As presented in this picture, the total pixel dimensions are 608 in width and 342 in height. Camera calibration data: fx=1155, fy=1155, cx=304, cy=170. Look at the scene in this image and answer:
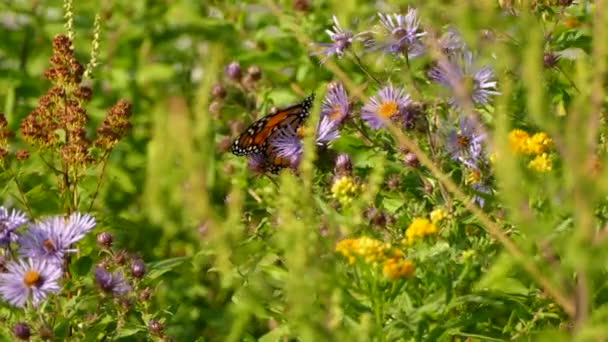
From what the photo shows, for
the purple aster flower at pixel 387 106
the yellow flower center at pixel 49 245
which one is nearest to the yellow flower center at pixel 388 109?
the purple aster flower at pixel 387 106

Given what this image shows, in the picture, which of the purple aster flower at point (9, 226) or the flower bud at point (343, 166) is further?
the flower bud at point (343, 166)

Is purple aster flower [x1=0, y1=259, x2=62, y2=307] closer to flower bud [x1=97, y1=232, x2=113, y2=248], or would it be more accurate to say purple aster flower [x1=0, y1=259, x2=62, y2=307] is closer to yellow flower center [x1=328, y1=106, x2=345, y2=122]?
flower bud [x1=97, y1=232, x2=113, y2=248]

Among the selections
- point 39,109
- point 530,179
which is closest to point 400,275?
point 530,179

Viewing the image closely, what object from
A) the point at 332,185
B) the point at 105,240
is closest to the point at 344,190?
the point at 332,185

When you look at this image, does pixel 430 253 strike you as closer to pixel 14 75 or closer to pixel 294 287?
pixel 294 287

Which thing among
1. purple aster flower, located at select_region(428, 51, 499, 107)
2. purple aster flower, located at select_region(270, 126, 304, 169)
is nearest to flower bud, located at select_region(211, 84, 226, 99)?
purple aster flower, located at select_region(270, 126, 304, 169)

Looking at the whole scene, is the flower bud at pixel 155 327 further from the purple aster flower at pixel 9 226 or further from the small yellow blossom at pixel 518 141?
the small yellow blossom at pixel 518 141
